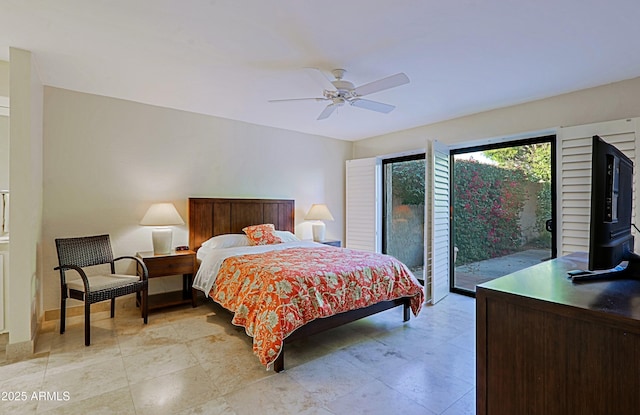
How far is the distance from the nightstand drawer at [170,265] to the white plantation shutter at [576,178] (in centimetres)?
420

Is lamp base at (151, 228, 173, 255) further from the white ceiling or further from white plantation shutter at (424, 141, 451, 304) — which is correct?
white plantation shutter at (424, 141, 451, 304)

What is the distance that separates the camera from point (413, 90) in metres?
3.37

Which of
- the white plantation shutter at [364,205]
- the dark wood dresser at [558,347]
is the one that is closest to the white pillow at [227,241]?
the white plantation shutter at [364,205]

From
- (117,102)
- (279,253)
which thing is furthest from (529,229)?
(117,102)

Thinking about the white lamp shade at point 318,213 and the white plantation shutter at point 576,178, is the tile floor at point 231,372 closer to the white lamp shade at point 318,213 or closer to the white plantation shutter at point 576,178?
the white plantation shutter at point 576,178

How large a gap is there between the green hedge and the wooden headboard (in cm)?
261

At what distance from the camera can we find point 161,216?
147 inches

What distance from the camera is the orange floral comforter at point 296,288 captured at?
2.40m

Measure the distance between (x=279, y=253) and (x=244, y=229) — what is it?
112cm

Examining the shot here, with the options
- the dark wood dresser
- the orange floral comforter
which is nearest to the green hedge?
the orange floral comforter

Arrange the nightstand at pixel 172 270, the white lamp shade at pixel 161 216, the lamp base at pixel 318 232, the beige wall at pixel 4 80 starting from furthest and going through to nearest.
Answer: the lamp base at pixel 318 232
the white lamp shade at pixel 161 216
the nightstand at pixel 172 270
the beige wall at pixel 4 80

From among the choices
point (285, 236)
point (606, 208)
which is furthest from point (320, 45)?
point (285, 236)

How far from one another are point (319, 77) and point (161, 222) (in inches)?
97.3

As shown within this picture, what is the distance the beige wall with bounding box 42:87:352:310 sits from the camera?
3406 millimetres
